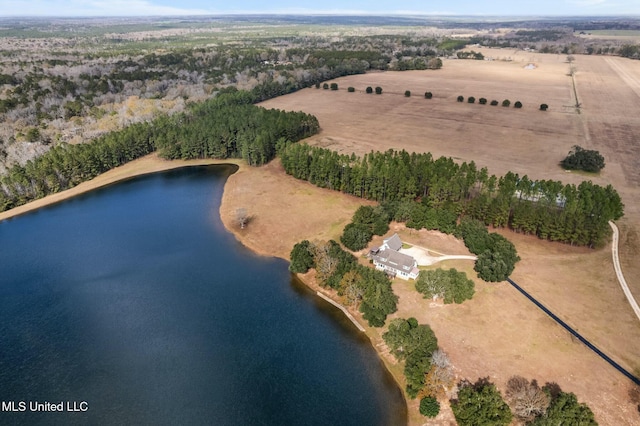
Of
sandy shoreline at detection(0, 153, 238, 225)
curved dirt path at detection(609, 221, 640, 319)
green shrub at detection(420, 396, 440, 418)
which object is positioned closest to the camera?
green shrub at detection(420, 396, 440, 418)

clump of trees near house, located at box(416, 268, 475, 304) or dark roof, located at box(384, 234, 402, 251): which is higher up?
dark roof, located at box(384, 234, 402, 251)

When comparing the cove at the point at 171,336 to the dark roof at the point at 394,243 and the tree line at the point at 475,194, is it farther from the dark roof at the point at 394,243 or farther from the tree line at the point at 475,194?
the tree line at the point at 475,194

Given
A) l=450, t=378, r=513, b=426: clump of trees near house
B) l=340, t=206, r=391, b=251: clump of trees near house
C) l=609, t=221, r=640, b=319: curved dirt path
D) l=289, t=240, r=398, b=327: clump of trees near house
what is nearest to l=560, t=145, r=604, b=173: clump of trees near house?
l=609, t=221, r=640, b=319: curved dirt path

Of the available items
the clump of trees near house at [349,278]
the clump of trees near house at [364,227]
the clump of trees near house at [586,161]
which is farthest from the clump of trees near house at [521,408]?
the clump of trees near house at [586,161]

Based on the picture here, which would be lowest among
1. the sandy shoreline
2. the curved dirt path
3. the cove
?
the cove

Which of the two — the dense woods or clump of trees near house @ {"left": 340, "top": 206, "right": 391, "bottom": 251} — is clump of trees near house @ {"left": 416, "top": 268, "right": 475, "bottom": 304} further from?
the dense woods
